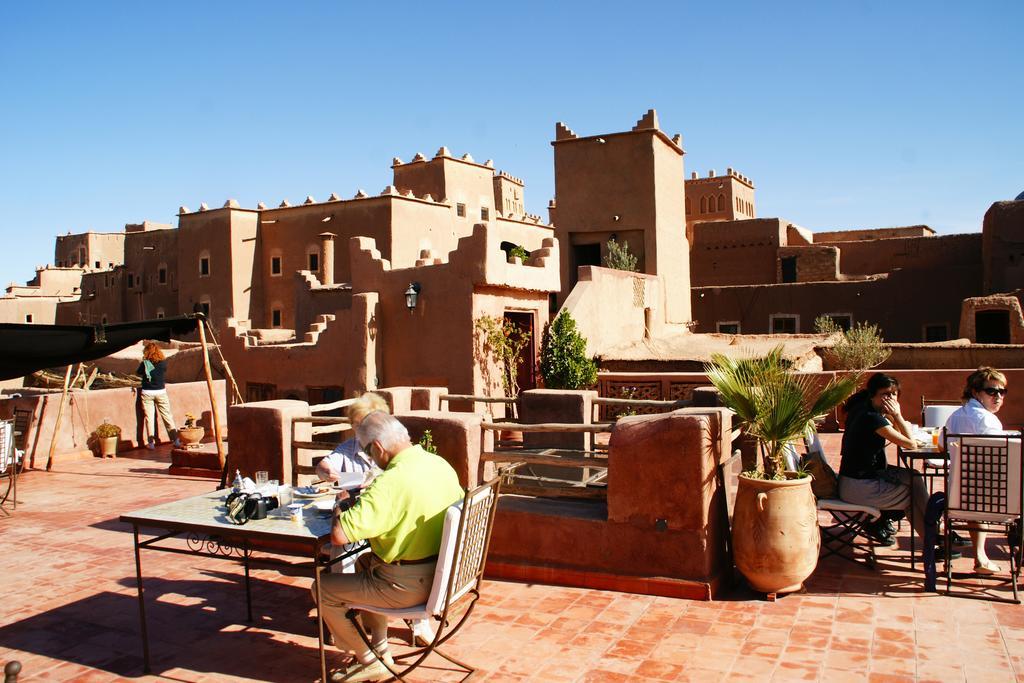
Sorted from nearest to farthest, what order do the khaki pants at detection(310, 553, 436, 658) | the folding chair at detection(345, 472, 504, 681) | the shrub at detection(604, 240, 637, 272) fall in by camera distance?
1. the folding chair at detection(345, 472, 504, 681)
2. the khaki pants at detection(310, 553, 436, 658)
3. the shrub at detection(604, 240, 637, 272)

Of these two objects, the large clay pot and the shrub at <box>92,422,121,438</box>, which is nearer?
the large clay pot

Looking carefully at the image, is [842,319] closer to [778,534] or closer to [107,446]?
[107,446]

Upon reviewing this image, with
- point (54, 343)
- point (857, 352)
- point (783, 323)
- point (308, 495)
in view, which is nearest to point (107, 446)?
point (54, 343)

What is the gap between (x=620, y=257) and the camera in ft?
84.0

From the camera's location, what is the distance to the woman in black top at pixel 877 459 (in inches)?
247

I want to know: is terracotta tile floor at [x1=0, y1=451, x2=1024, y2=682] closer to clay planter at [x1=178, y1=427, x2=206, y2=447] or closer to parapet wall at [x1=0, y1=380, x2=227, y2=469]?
clay planter at [x1=178, y1=427, x2=206, y2=447]

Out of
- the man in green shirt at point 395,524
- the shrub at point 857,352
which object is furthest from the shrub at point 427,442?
the shrub at point 857,352

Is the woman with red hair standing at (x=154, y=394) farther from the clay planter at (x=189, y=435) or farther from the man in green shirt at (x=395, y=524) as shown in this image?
the man in green shirt at (x=395, y=524)

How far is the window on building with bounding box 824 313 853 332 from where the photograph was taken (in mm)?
27047

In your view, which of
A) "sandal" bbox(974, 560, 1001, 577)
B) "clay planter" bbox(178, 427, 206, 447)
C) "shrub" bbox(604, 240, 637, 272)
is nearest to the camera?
"sandal" bbox(974, 560, 1001, 577)

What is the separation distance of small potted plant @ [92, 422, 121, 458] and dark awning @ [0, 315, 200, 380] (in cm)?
642

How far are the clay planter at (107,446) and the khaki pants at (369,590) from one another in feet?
32.5

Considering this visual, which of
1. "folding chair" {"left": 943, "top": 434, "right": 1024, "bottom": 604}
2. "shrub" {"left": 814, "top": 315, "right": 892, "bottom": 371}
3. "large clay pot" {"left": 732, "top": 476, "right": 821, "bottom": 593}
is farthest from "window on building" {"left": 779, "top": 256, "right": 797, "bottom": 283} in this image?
"large clay pot" {"left": 732, "top": 476, "right": 821, "bottom": 593}

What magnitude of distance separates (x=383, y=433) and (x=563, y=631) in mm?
1976
